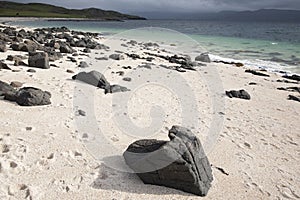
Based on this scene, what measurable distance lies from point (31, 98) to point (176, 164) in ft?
13.0

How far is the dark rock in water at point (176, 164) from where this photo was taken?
3.80 meters

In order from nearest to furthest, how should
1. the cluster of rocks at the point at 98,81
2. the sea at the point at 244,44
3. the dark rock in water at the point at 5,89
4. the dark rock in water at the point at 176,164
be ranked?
the dark rock in water at the point at 176,164, the dark rock in water at the point at 5,89, the cluster of rocks at the point at 98,81, the sea at the point at 244,44

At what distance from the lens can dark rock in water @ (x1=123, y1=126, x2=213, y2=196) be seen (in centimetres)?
380

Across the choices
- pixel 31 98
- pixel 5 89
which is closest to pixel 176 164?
pixel 31 98

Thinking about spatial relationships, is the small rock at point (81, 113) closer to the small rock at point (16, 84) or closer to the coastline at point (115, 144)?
the coastline at point (115, 144)

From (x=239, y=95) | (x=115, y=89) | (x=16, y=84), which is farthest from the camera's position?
(x=239, y=95)

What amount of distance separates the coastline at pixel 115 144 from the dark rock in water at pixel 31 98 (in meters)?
0.20

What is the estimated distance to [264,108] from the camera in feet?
28.5

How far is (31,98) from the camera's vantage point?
6285 mm

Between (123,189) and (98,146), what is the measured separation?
1.33 meters

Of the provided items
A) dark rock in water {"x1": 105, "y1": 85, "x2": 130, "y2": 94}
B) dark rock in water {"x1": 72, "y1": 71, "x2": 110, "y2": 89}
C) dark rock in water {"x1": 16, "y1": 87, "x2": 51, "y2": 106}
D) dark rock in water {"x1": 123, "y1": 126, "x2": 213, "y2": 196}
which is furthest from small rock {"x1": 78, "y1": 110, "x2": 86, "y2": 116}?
dark rock in water {"x1": 123, "y1": 126, "x2": 213, "y2": 196}

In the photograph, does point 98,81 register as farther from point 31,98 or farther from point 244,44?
point 244,44

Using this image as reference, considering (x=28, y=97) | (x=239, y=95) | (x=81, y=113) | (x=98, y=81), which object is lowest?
(x=239, y=95)

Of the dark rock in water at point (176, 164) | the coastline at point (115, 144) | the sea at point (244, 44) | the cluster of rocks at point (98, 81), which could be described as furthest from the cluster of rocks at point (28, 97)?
the sea at point (244, 44)
